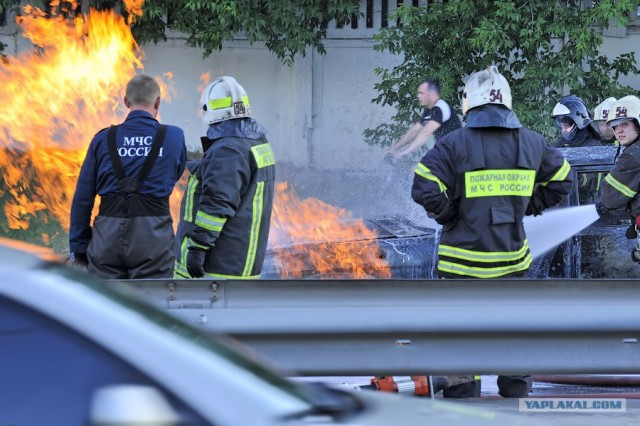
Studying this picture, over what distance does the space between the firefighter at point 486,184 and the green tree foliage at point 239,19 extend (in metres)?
9.54

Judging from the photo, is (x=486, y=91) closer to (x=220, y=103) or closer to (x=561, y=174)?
(x=561, y=174)

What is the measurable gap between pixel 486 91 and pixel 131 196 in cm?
194

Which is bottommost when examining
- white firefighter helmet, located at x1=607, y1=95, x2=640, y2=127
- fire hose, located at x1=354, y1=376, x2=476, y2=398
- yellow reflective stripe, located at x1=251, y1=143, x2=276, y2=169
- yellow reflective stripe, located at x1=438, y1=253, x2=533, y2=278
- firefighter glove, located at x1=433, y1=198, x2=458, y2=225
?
fire hose, located at x1=354, y1=376, x2=476, y2=398

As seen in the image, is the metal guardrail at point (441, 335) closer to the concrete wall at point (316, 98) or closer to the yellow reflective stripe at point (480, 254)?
the yellow reflective stripe at point (480, 254)

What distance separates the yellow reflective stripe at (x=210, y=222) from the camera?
5848mm

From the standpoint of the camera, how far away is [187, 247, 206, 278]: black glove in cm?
592

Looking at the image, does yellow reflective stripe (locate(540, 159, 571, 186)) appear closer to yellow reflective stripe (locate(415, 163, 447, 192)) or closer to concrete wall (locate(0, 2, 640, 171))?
yellow reflective stripe (locate(415, 163, 447, 192))

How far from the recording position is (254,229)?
19.9ft

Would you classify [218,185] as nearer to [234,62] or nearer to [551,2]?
[551,2]

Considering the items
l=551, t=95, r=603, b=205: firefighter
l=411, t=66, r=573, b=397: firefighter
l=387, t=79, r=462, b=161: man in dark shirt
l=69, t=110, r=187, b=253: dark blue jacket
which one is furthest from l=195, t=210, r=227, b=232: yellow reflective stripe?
l=551, t=95, r=603, b=205: firefighter

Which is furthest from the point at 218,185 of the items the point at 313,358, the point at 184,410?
the point at 184,410

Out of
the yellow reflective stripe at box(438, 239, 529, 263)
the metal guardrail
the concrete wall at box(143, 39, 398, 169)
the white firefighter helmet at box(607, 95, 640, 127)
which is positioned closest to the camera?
the metal guardrail

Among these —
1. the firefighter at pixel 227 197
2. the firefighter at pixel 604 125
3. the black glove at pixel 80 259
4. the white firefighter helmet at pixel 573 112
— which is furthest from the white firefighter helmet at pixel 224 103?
the white firefighter helmet at pixel 573 112

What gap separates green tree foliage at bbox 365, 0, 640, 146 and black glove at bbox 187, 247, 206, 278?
29.5ft
